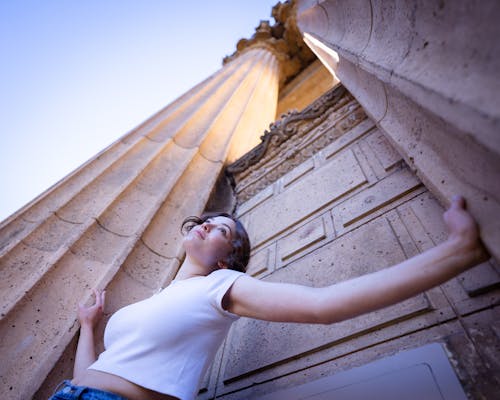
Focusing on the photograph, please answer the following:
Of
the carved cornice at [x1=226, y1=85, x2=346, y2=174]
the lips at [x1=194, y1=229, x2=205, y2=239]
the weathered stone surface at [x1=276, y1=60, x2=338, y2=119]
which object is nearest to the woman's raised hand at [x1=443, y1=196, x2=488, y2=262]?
the lips at [x1=194, y1=229, x2=205, y2=239]

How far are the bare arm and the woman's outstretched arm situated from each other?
1160 millimetres

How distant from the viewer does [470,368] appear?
90 centimetres

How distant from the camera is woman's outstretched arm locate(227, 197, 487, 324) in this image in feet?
2.45

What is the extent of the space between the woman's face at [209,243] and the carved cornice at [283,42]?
7.98m

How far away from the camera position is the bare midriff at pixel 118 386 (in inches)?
40.3

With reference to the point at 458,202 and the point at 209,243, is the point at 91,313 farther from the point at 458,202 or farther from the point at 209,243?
the point at 458,202

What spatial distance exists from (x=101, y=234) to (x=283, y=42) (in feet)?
27.0

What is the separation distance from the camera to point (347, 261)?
1561mm

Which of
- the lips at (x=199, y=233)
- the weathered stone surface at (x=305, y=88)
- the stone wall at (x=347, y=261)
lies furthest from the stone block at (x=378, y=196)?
the weathered stone surface at (x=305, y=88)

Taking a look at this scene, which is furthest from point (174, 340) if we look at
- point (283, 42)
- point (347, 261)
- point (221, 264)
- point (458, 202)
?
point (283, 42)

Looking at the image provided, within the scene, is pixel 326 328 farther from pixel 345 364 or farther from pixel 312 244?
pixel 312 244

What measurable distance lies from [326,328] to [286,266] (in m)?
0.59

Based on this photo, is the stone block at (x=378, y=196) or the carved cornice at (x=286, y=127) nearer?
the stone block at (x=378, y=196)

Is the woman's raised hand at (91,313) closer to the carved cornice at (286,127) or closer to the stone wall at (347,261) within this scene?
the stone wall at (347,261)
